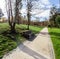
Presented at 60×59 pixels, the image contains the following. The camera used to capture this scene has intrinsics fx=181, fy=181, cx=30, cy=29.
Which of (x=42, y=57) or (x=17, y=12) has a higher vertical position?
(x=17, y=12)

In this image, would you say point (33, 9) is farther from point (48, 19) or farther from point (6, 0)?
point (48, 19)

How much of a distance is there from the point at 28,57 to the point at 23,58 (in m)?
0.39

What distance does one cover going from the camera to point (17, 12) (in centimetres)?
2083

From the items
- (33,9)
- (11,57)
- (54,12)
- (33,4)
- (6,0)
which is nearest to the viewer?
(11,57)

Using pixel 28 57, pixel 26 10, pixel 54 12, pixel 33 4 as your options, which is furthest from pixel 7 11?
pixel 54 12

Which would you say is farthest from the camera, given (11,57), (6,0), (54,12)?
(54,12)

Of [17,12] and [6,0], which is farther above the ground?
[6,0]

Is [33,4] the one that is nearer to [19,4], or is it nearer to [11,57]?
[19,4]

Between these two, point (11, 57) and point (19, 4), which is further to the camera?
point (19, 4)

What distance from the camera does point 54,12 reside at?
58469mm

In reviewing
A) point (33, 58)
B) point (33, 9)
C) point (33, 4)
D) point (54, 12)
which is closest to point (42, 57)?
point (33, 58)

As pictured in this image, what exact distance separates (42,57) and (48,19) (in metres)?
51.2

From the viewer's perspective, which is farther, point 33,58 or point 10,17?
point 10,17

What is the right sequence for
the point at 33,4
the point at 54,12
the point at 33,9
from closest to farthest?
the point at 33,4 → the point at 33,9 → the point at 54,12
